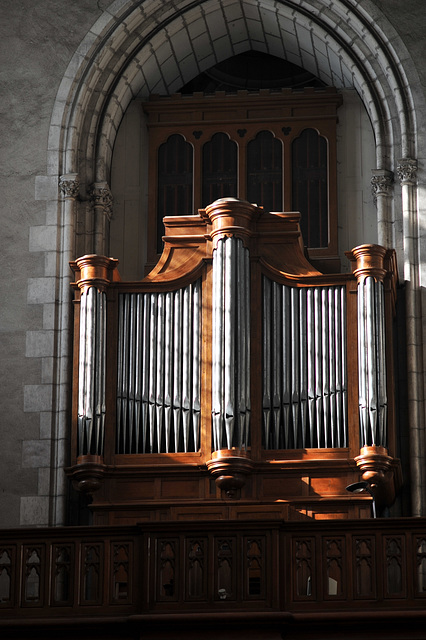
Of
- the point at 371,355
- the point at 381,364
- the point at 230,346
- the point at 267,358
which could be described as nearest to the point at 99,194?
the point at 230,346

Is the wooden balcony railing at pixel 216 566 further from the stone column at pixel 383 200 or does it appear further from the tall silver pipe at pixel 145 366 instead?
the stone column at pixel 383 200

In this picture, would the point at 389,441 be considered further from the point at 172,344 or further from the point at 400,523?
the point at 172,344

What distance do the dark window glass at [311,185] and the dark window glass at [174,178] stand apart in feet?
4.31

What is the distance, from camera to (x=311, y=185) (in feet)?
56.1

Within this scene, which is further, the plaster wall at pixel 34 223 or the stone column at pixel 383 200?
the stone column at pixel 383 200

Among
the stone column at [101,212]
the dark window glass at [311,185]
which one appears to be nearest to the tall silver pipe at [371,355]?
the dark window glass at [311,185]

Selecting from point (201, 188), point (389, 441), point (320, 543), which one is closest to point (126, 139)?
Answer: point (201, 188)

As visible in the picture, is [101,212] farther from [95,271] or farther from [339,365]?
[339,365]

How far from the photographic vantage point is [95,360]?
49.2 feet

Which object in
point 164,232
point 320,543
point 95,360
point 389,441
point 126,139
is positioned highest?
point 126,139

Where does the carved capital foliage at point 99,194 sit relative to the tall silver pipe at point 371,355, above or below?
above

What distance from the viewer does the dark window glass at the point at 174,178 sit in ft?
56.6

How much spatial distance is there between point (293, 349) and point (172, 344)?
1302mm

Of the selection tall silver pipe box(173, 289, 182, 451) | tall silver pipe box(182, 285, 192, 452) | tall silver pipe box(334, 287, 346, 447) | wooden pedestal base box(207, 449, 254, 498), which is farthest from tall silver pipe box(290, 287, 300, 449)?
tall silver pipe box(173, 289, 182, 451)
